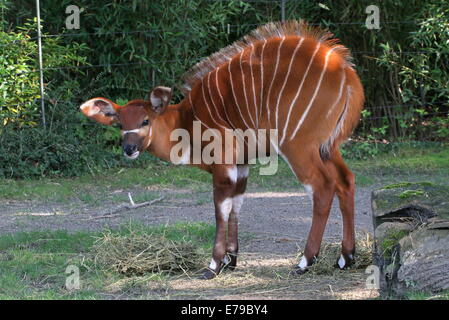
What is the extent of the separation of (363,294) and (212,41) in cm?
649

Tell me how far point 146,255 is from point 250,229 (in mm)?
1505

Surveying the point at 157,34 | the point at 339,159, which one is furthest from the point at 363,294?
the point at 157,34

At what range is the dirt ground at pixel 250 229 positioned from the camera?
521 centimetres

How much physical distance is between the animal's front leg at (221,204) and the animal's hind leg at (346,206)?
73cm

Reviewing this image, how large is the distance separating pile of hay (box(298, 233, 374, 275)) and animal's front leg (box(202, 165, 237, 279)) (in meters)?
0.62

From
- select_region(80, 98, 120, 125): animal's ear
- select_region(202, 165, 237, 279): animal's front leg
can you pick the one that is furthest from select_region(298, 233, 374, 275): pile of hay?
select_region(80, 98, 120, 125): animal's ear

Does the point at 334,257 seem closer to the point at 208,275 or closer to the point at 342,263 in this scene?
the point at 342,263

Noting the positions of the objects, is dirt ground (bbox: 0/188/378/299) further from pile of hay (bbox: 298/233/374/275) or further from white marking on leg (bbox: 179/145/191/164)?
white marking on leg (bbox: 179/145/191/164)

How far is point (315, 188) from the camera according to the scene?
5477 mm

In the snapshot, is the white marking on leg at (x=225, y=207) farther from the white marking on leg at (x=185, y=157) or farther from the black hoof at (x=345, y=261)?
the black hoof at (x=345, y=261)

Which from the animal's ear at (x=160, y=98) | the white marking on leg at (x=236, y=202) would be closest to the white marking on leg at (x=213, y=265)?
the white marking on leg at (x=236, y=202)

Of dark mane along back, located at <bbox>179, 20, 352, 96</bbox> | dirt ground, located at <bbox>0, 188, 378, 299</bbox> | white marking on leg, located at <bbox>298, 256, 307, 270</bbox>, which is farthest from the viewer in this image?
dark mane along back, located at <bbox>179, 20, 352, 96</bbox>

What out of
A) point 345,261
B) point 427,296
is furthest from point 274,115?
point 427,296

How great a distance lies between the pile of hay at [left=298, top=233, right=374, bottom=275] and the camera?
5586 millimetres
